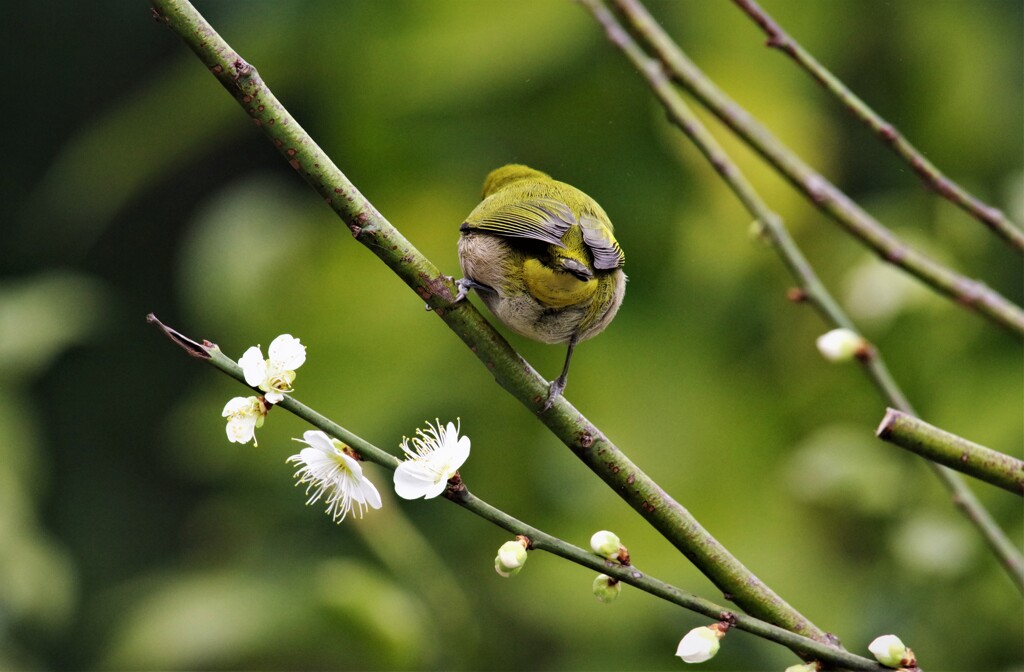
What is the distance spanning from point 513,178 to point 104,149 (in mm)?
1752

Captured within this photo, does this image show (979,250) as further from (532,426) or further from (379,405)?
(379,405)

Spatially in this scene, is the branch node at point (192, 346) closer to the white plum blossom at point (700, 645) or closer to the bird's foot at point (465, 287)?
the bird's foot at point (465, 287)

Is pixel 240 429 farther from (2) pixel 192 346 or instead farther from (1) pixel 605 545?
(1) pixel 605 545

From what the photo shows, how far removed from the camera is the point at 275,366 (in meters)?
0.91

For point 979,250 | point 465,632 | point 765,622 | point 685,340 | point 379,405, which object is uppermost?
point 979,250

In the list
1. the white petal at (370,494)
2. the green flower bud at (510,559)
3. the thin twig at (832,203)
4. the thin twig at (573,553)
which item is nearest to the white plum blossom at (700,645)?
the thin twig at (573,553)

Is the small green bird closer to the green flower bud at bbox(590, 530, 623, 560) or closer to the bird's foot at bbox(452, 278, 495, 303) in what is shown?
the bird's foot at bbox(452, 278, 495, 303)

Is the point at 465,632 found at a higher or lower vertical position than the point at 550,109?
lower

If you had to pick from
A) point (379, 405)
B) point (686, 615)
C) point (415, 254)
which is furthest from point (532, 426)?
point (415, 254)

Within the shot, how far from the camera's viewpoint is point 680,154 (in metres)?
2.33

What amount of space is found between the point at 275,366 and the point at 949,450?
0.53m

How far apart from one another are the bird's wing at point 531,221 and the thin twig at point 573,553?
358mm

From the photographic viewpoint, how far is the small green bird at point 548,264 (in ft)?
3.77

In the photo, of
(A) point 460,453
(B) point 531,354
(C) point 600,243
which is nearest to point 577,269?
(C) point 600,243
